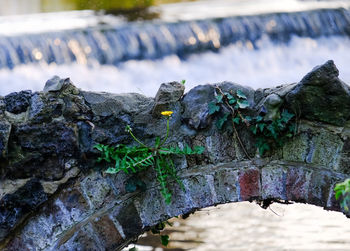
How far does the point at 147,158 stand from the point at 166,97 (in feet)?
0.83

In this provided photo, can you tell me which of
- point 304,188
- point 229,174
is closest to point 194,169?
point 229,174

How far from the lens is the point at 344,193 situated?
200cm

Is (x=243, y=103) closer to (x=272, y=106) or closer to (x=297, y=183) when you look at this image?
(x=272, y=106)

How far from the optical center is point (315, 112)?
2.12 metres

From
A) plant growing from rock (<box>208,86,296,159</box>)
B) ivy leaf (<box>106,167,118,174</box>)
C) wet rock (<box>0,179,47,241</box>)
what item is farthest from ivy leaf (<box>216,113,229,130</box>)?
wet rock (<box>0,179,47,241</box>)

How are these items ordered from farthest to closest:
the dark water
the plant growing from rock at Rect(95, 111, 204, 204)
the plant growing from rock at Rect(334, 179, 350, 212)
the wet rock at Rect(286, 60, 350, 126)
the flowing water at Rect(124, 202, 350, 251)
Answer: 1. the dark water
2. the flowing water at Rect(124, 202, 350, 251)
3. the plant growing from rock at Rect(95, 111, 204, 204)
4. the wet rock at Rect(286, 60, 350, 126)
5. the plant growing from rock at Rect(334, 179, 350, 212)

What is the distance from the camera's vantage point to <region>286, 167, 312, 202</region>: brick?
218 centimetres

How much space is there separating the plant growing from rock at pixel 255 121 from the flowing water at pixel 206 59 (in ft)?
5.52

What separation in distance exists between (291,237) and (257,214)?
0.31m

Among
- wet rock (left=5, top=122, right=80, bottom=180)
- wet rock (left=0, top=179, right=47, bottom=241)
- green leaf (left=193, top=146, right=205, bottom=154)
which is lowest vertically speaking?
wet rock (left=0, top=179, right=47, bottom=241)

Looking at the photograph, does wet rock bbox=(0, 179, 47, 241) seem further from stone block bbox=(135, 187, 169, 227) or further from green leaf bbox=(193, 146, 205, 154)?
→ green leaf bbox=(193, 146, 205, 154)

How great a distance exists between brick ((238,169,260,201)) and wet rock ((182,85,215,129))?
0.80 ft

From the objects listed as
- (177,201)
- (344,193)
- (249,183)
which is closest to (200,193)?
(177,201)

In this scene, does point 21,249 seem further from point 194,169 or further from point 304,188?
point 304,188
